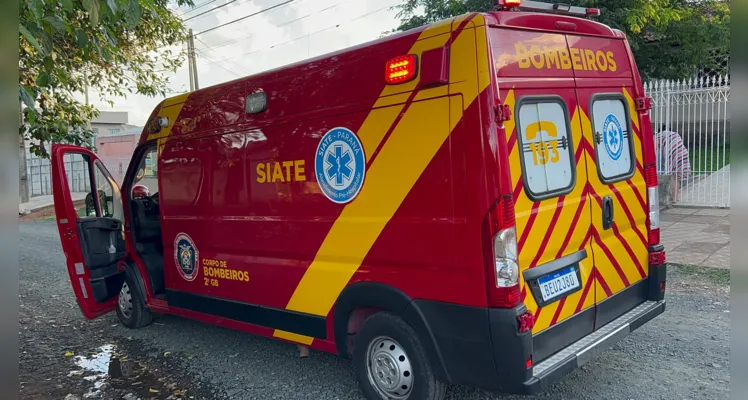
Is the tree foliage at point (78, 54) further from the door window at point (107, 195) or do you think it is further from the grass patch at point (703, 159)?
the grass patch at point (703, 159)

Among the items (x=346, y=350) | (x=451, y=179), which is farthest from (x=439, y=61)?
(x=346, y=350)

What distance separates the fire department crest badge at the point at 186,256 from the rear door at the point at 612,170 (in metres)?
3.54

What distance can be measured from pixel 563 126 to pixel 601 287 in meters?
1.17

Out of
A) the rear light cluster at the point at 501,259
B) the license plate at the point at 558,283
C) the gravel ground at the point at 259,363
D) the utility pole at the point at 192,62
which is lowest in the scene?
the gravel ground at the point at 259,363

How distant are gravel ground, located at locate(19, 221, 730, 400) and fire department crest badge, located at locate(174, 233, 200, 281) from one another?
2.45 ft

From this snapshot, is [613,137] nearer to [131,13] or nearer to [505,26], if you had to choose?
[505,26]

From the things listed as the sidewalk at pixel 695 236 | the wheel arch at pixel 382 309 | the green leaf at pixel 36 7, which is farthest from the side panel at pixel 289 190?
the sidewalk at pixel 695 236

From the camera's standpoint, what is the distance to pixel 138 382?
4738 mm

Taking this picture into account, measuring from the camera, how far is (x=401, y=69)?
354cm

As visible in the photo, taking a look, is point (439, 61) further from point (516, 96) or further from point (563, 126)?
point (563, 126)

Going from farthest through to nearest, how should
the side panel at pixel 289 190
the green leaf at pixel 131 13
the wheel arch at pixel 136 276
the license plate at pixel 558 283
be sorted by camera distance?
the wheel arch at pixel 136 276, the side panel at pixel 289 190, the license plate at pixel 558 283, the green leaf at pixel 131 13

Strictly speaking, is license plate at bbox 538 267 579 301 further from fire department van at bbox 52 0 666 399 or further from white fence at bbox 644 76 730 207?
white fence at bbox 644 76 730 207

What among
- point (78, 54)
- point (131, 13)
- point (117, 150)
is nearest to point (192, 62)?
point (117, 150)

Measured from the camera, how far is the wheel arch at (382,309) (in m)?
3.45
